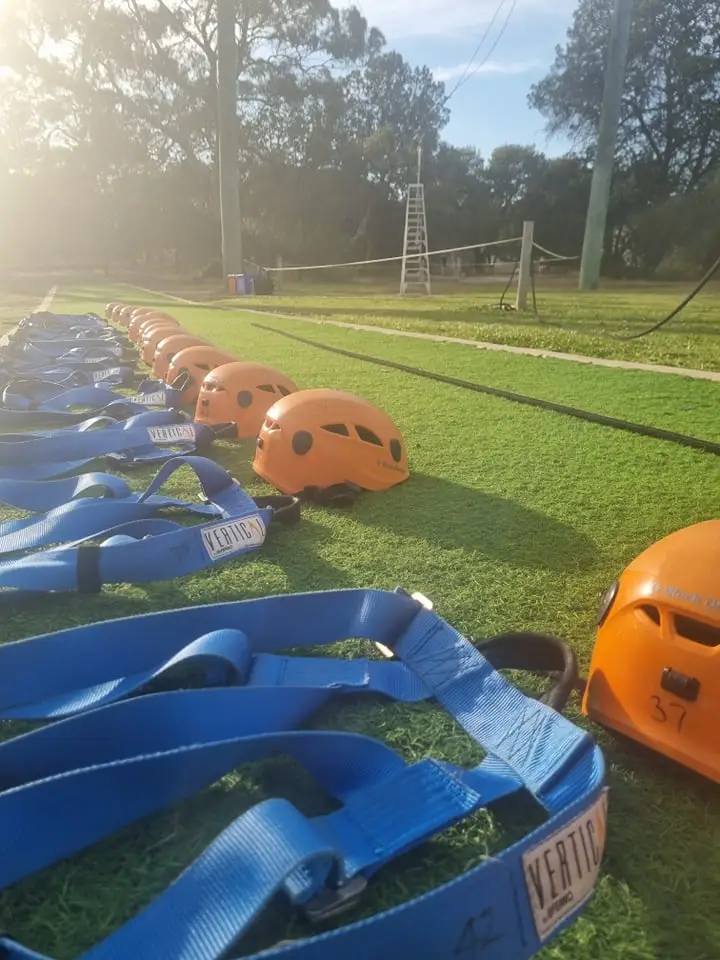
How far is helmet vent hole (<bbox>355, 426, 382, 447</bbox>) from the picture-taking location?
2920 millimetres

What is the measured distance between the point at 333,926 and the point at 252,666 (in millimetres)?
615

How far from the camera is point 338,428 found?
2.87 meters

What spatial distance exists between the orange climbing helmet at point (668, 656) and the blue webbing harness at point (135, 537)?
114 cm

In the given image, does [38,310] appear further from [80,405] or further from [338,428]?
[338,428]

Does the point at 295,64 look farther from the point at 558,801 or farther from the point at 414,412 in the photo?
the point at 558,801

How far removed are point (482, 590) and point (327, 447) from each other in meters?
0.98

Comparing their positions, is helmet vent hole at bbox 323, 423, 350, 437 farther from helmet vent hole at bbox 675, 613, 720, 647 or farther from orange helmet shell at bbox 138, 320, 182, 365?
orange helmet shell at bbox 138, 320, 182, 365

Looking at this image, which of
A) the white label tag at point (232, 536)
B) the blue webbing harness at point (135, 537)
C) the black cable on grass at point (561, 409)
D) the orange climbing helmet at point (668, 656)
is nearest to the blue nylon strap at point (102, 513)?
the blue webbing harness at point (135, 537)

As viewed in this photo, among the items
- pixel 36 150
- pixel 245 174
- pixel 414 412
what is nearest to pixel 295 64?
pixel 245 174

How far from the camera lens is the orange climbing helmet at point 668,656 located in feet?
4.17

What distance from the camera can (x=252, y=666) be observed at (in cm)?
156

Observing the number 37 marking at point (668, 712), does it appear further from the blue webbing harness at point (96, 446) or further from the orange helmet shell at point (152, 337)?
the orange helmet shell at point (152, 337)

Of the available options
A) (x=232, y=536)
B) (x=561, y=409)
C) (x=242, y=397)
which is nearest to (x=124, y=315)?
(x=242, y=397)

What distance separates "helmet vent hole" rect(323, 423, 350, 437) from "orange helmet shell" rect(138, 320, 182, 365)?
4.09 metres
